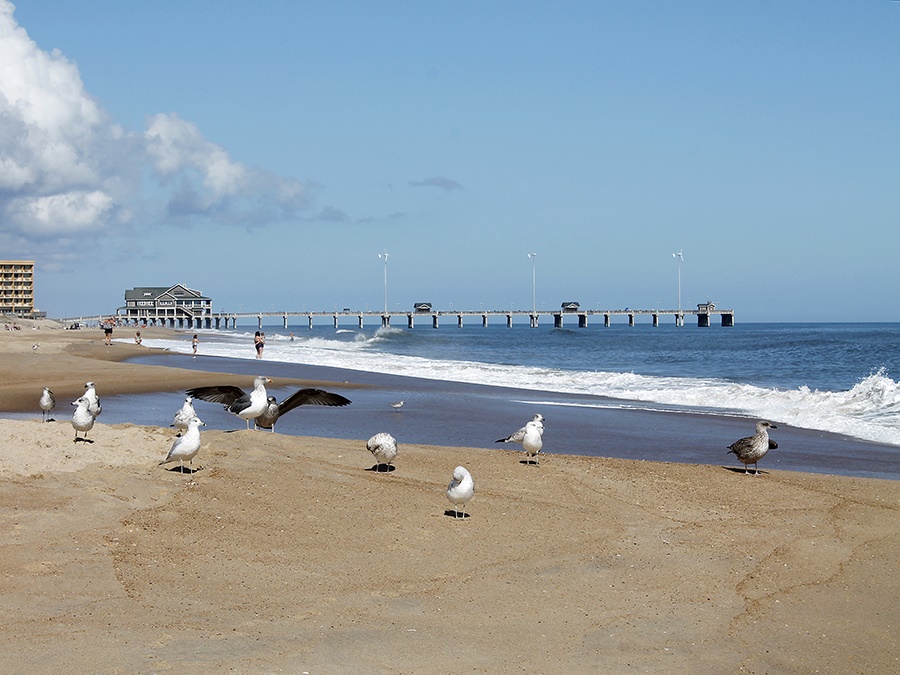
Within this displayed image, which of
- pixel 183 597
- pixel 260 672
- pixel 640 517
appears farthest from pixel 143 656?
pixel 640 517

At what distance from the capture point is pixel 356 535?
25.5ft

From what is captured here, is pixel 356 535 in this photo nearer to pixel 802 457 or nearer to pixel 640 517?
pixel 640 517

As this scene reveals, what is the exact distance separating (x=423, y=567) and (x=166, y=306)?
5859 inches

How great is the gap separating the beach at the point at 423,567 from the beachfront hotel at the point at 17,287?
142571 millimetres

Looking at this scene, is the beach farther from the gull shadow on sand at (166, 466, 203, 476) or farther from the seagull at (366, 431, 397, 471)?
the seagull at (366, 431, 397, 471)

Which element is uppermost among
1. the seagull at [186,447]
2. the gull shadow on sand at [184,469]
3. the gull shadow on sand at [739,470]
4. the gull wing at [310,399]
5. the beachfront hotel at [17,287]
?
the beachfront hotel at [17,287]

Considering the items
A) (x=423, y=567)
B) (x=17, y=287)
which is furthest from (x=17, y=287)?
(x=423, y=567)

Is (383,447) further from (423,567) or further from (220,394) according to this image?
(423,567)

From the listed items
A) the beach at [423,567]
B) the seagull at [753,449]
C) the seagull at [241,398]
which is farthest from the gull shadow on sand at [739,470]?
the seagull at [241,398]

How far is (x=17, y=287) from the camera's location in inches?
5625

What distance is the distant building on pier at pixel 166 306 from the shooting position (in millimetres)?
147875

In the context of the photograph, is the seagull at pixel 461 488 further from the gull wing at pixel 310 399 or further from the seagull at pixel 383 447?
the gull wing at pixel 310 399

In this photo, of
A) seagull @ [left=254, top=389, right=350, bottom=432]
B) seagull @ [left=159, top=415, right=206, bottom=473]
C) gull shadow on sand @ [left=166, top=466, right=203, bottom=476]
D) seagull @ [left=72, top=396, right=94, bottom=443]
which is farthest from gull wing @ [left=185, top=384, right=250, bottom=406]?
seagull @ [left=159, top=415, right=206, bottom=473]

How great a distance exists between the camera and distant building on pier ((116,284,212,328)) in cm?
14788
